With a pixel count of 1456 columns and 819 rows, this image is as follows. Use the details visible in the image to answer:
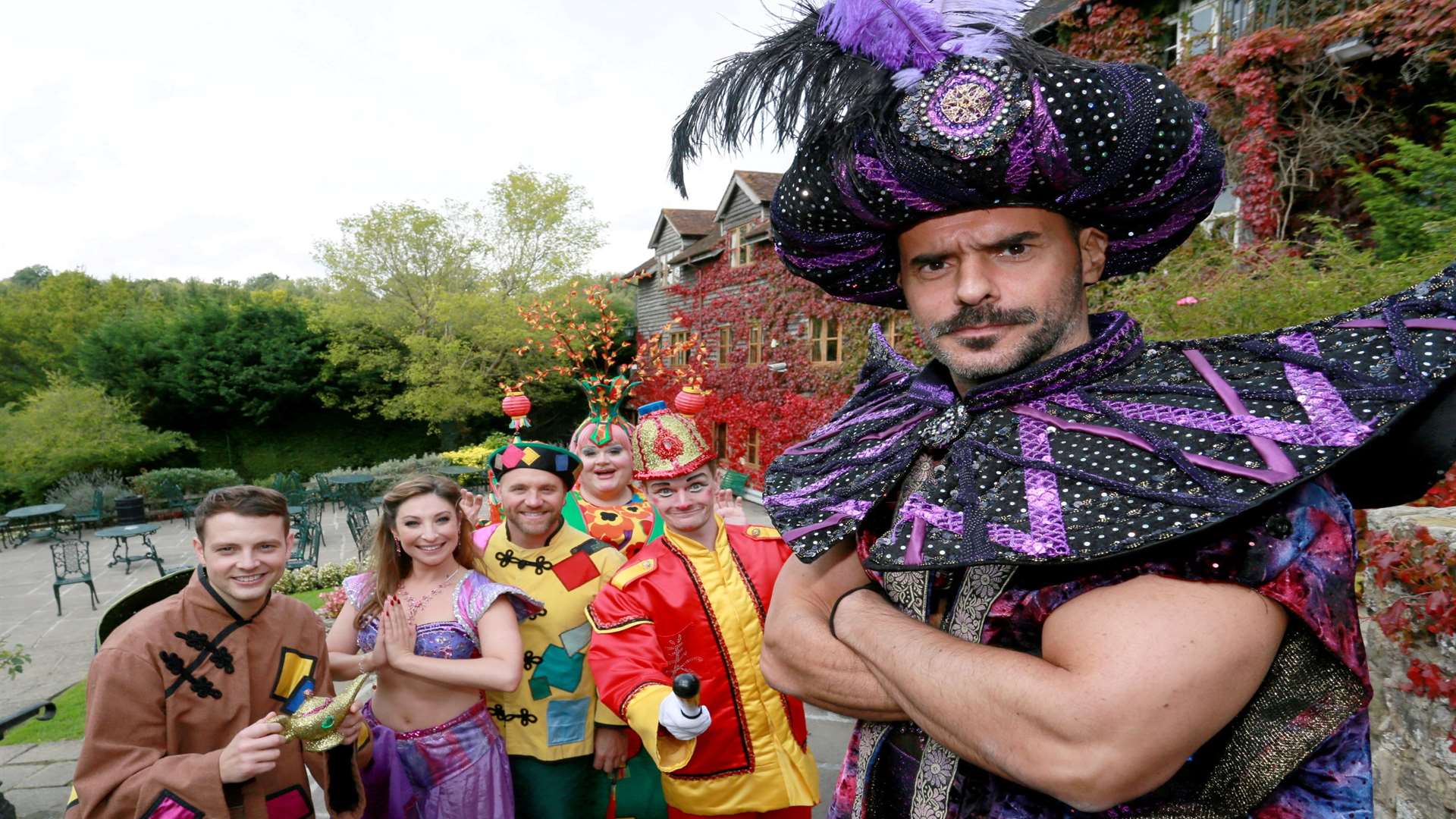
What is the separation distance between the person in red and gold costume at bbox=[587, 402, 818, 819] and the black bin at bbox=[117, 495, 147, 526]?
57.8 feet

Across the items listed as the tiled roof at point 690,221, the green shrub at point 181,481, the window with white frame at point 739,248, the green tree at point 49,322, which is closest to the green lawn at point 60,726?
the window with white frame at point 739,248

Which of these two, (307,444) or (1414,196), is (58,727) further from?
(307,444)

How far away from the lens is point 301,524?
38.2 ft

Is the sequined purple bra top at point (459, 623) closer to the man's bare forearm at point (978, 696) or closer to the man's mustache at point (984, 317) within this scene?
the man's bare forearm at point (978, 696)

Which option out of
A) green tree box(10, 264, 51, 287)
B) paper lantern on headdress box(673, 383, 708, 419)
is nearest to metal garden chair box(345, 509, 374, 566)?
paper lantern on headdress box(673, 383, 708, 419)

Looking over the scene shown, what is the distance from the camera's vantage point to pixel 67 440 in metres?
20.3

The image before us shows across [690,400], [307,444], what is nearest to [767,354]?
[690,400]

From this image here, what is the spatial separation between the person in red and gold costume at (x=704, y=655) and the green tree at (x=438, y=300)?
896 inches

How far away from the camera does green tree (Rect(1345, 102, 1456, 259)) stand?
584 cm

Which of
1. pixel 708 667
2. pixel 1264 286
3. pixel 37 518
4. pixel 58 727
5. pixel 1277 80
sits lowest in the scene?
pixel 37 518

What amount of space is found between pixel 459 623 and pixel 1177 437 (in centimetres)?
294

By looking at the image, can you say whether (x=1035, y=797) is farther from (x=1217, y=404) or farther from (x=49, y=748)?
(x=49, y=748)

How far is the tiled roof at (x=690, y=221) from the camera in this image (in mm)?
22984

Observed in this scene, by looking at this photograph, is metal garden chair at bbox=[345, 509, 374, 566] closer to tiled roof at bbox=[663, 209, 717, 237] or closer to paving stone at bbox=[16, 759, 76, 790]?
paving stone at bbox=[16, 759, 76, 790]
